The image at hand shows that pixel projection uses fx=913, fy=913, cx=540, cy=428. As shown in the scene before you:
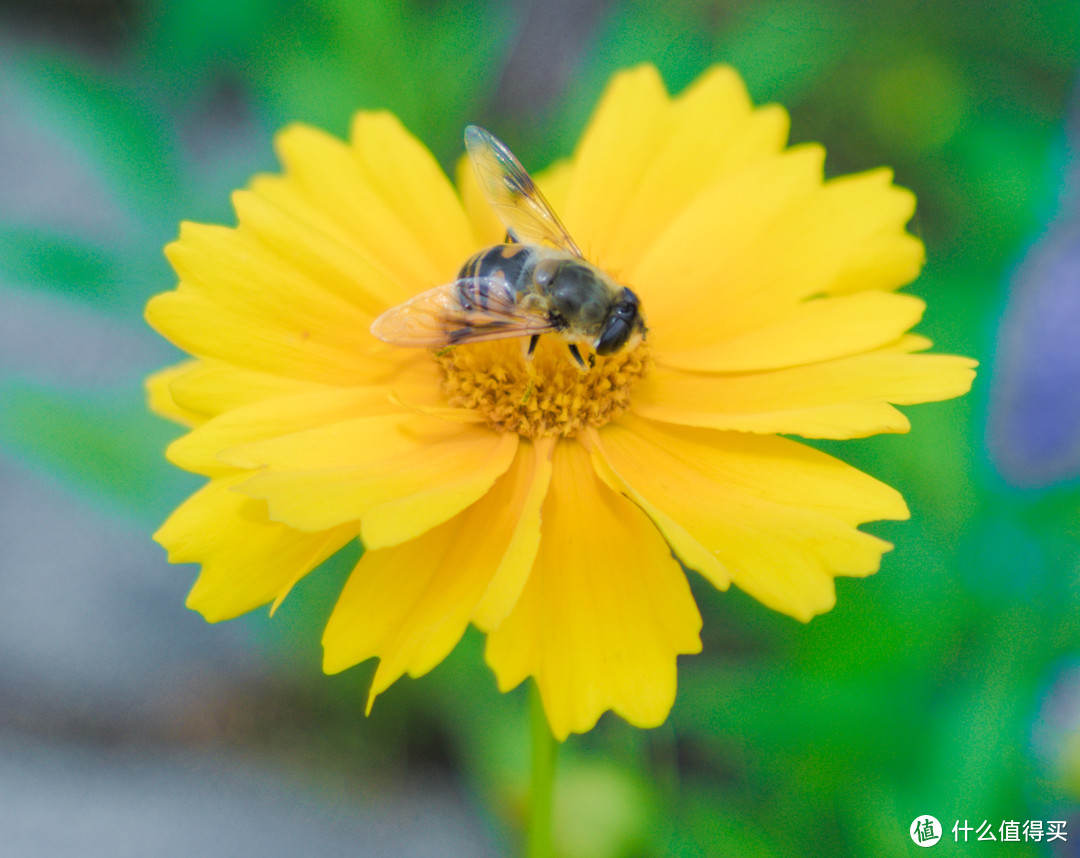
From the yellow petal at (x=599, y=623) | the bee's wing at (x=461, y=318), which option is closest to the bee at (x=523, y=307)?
the bee's wing at (x=461, y=318)

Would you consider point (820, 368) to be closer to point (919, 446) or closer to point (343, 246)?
point (343, 246)

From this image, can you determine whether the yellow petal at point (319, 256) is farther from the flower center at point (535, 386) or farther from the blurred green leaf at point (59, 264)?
the blurred green leaf at point (59, 264)

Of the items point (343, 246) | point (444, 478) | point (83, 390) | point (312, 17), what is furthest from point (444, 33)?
point (444, 478)

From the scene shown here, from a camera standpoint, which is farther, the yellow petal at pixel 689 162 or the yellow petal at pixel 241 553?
the yellow petal at pixel 689 162

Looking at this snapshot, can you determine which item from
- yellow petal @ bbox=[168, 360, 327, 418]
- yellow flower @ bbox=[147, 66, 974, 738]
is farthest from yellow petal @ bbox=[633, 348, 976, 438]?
yellow petal @ bbox=[168, 360, 327, 418]

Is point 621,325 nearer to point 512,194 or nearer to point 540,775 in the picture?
point 512,194

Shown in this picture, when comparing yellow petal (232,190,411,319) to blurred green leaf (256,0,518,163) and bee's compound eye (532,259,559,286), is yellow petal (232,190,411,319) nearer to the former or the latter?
bee's compound eye (532,259,559,286)
